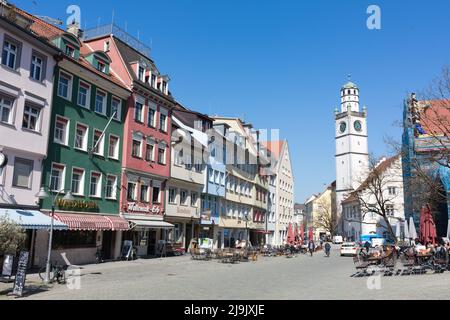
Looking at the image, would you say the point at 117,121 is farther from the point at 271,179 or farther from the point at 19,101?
the point at 271,179

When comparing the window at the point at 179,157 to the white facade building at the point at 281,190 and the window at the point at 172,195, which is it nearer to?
the window at the point at 172,195

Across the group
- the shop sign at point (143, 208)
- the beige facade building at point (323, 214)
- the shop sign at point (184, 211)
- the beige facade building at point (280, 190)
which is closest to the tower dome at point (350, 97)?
the beige facade building at point (323, 214)

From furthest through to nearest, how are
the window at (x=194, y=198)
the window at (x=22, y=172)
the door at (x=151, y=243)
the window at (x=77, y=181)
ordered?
1. the window at (x=194, y=198)
2. the door at (x=151, y=243)
3. the window at (x=77, y=181)
4. the window at (x=22, y=172)

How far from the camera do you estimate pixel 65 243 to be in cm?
2708

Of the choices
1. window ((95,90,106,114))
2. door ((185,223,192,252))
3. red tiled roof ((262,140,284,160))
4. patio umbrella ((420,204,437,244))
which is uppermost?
red tiled roof ((262,140,284,160))

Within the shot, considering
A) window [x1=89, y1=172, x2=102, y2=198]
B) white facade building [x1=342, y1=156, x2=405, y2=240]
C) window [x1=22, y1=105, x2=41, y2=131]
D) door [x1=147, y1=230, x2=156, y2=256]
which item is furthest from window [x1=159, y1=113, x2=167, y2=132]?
white facade building [x1=342, y1=156, x2=405, y2=240]

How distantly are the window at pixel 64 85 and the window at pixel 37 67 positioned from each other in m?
1.63

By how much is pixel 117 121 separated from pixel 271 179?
46.3 meters

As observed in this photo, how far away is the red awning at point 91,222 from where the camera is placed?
25.7 m

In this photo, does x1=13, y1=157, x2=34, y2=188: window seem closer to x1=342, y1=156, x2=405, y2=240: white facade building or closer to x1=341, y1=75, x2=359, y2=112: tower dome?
x1=342, y1=156, x2=405, y2=240: white facade building

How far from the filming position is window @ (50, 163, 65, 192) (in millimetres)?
26234

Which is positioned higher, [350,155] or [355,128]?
[355,128]

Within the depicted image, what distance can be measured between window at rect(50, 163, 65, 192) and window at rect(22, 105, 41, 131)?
2.72 metres

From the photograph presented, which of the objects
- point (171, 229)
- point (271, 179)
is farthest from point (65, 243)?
point (271, 179)
